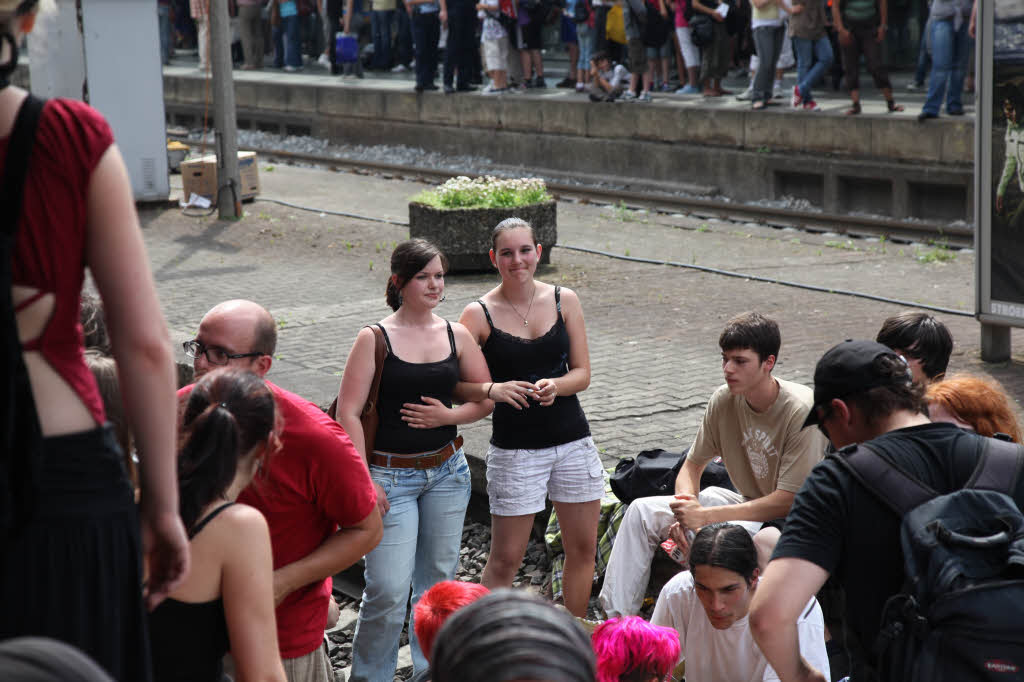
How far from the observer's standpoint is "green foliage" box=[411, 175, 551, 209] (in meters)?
12.6

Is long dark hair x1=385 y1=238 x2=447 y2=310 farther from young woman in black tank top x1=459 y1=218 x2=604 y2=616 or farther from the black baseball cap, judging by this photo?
the black baseball cap

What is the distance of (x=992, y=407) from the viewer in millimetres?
4168

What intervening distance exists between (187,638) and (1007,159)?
7.26 meters

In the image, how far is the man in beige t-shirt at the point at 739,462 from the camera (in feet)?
17.0

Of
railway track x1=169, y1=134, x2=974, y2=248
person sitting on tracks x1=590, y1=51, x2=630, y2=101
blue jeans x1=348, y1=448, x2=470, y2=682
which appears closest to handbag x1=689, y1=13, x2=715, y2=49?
person sitting on tracks x1=590, y1=51, x2=630, y2=101

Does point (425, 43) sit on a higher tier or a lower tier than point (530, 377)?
higher

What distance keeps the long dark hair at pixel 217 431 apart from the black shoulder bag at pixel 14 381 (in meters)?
0.81

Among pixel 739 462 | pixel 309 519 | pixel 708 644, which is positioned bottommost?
pixel 708 644

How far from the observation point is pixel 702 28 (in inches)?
742

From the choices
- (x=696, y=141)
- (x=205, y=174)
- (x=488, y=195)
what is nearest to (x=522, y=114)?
(x=696, y=141)

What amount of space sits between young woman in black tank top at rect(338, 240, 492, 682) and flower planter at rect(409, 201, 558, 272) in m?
7.03

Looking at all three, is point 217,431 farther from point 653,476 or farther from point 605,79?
point 605,79

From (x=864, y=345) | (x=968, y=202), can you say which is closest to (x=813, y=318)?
(x=968, y=202)

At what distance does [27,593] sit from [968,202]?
1523 centimetres
